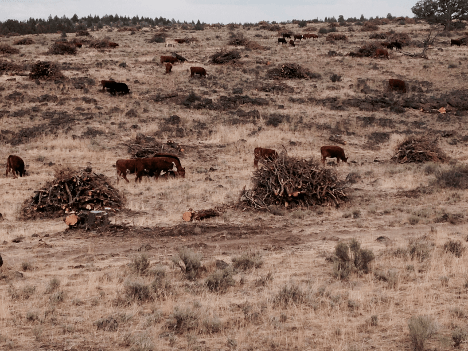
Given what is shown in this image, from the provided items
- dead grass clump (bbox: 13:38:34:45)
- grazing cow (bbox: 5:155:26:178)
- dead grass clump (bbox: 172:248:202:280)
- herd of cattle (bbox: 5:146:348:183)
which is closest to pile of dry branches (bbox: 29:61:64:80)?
herd of cattle (bbox: 5:146:348:183)

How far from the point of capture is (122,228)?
1048cm

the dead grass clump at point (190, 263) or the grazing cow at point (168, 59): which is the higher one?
the grazing cow at point (168, 59)

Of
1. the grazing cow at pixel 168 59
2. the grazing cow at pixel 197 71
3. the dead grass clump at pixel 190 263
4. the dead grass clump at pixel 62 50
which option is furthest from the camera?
the dead grass clump at pixel 62 50

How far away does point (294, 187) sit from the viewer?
40.0 ft

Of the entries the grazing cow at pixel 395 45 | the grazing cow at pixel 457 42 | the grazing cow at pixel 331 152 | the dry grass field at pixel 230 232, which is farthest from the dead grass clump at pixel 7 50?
the grazing cow at pixel 457 42

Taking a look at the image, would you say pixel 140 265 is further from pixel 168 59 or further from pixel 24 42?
pixel 24 42

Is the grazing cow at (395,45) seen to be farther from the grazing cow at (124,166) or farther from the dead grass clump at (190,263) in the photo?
the dead grass clump at (190,263)

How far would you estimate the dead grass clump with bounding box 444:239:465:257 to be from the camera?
8070mm

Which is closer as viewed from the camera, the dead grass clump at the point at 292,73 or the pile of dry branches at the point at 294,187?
the pile of dry branches at the point at 294,187

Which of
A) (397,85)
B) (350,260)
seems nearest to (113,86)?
(397,85)

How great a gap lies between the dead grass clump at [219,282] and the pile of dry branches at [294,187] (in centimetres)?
498

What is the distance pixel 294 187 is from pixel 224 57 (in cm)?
2308

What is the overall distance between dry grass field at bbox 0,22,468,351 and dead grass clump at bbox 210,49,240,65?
4336 mm

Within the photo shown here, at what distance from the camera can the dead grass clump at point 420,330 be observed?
16.3ft
